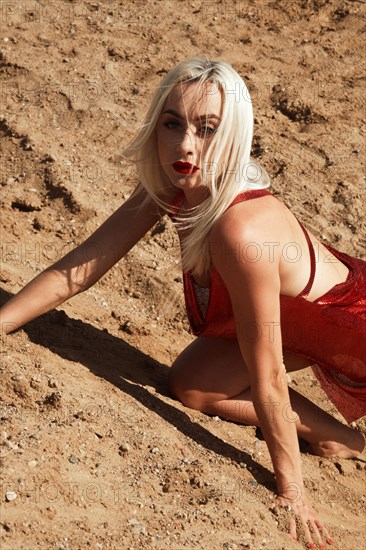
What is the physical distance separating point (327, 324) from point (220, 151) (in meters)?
0.75

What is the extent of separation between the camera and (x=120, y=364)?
146 inches

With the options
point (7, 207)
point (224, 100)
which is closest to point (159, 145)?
point (224, 100)

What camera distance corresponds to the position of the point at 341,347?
134 inches

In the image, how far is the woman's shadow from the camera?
332cm

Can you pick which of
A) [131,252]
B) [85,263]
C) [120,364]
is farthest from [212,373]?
[131,252]

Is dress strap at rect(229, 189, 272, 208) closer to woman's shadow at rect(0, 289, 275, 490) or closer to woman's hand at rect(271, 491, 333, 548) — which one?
woman's shadow at rect(0, 289, 275, 490)

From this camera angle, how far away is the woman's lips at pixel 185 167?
3.10 m

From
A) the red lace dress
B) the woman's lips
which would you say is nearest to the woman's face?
the woman's lips

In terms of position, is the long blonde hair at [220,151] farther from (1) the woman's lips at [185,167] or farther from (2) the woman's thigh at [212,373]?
(2) the woman's thigh at [212,373]

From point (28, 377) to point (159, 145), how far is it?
895mm

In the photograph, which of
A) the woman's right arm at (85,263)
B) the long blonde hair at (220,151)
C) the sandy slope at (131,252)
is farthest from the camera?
the woman's right arm at (85,263)

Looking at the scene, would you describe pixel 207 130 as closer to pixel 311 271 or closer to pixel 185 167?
pixel 185 167

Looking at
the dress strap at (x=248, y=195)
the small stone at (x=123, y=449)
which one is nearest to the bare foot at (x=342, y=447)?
the small stone at (x=123, y=449)

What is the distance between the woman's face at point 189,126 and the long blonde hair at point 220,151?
0.07 feet
